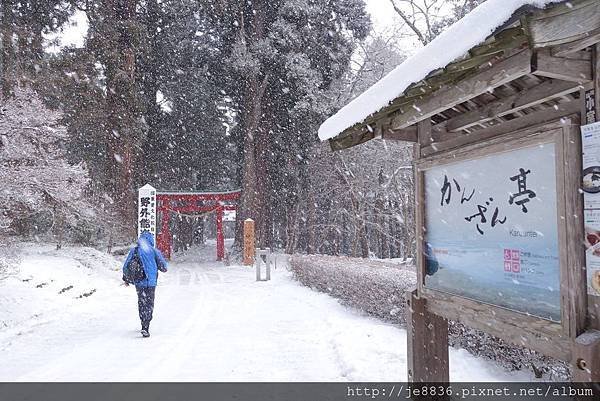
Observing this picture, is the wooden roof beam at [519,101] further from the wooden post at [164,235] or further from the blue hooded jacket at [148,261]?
the wooden post at [164,235]

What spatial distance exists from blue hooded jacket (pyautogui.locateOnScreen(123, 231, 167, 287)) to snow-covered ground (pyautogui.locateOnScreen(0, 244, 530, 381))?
33.4 inches

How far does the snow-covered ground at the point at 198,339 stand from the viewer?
4.86 meters

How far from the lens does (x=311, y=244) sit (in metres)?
25.4

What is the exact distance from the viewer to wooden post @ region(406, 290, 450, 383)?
12.7 feet

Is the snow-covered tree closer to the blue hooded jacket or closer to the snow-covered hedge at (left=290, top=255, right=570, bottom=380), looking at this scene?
the blue hooded jacket

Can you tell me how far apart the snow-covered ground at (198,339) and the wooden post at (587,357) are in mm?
2468

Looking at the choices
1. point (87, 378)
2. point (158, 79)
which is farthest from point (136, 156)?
point (87, 378)

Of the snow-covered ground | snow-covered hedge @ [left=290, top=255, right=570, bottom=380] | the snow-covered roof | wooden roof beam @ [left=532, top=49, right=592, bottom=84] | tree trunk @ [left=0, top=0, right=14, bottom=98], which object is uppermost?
tree trunk @ [left=0, top=0, right=14, bottom=98]

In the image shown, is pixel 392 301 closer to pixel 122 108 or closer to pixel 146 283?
pixel 146 283

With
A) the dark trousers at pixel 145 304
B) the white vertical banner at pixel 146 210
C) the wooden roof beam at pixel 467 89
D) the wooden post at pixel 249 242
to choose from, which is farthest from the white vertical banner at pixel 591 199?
the wooden post at pixel 249 242

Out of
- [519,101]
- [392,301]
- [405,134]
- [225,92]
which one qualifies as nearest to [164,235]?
[225,92]

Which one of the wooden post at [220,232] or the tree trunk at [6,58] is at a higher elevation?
the tree trunk at [6,58]

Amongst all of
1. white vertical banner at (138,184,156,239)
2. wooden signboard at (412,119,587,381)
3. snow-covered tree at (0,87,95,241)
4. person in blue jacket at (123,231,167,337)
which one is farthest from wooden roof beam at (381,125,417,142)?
white vertical banner at (138,184,156,239)

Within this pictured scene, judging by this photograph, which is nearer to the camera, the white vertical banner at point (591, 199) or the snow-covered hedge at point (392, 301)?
the white vertical banner at point (591, 199)
